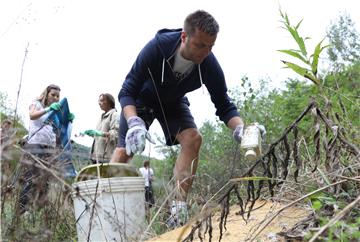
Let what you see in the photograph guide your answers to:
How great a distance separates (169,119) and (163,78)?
37cm

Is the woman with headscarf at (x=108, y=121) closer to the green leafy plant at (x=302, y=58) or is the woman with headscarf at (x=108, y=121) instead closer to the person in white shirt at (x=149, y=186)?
the person in white shirt at (x=149, y=186)

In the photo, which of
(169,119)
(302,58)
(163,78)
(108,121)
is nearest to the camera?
(302,58)

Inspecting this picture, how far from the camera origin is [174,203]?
2.87 m

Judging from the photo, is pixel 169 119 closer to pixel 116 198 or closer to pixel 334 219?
pixel 116 198

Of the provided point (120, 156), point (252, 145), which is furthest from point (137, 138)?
point (252, 145)

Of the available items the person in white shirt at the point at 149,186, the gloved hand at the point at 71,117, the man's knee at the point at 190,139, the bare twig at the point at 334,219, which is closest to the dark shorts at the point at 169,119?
the man's knee at the point at 190,139

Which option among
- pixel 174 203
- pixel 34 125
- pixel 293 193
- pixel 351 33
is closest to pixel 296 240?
pixel 293 193

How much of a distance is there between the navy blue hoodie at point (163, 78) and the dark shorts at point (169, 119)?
0.06m

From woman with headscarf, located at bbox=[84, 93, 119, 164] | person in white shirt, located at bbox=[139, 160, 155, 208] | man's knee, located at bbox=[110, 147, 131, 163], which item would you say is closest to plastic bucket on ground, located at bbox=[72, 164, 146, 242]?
person in white shirt, located at bbox=[139, 160, 155, 208]

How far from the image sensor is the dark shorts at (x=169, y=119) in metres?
3.43

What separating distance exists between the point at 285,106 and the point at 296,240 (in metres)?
6.63

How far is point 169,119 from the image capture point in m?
3.49

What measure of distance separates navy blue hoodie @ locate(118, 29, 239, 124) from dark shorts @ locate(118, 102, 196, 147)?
0.06 m

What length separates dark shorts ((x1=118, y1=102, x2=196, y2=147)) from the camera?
343cm
